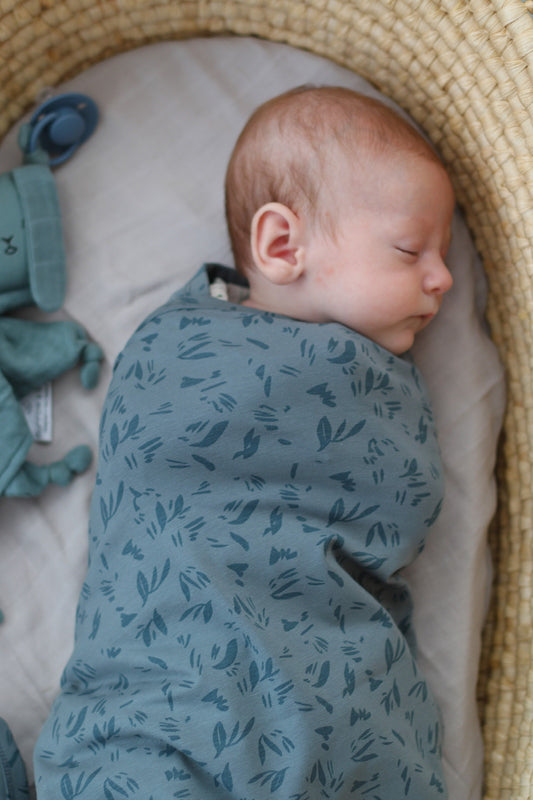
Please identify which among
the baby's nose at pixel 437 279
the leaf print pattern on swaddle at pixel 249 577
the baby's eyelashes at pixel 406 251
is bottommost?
the leaf print pattern on swaddle at pixel 249 577

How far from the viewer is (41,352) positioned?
128 cm

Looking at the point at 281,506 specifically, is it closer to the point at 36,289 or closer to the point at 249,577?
the point at 249,577

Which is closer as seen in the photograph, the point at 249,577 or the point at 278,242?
the point at 249,577

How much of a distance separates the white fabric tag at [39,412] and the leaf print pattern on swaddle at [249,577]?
0.22 meters

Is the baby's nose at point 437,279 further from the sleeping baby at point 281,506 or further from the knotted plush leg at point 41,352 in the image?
the knotted plush leg at point 41,352

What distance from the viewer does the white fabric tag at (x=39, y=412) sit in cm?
130

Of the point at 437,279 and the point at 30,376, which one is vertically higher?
the point at 437,279

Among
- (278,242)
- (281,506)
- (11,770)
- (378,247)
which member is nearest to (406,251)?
(378,247)

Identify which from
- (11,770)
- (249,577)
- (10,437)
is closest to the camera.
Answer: (249,577)

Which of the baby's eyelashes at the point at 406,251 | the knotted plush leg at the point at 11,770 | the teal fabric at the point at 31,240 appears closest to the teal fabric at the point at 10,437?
the teal fabric at the point at 31,240

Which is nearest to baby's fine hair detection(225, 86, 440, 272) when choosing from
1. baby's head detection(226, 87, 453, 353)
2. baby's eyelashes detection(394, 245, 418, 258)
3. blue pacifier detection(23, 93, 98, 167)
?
baby's head detection(226, 87, 453, 353)

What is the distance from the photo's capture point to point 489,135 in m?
1.15

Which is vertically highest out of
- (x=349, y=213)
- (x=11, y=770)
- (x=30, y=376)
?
(x=349, y=213)

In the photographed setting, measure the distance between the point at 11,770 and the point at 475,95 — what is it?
3.63ft
